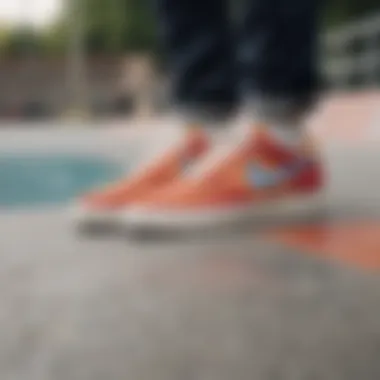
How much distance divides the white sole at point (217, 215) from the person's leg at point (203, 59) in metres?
0.16

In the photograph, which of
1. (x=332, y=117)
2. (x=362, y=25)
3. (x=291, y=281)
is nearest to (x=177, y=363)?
(x=291, y=281)

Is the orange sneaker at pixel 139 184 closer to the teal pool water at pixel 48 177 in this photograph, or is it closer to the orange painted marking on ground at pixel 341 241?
the orange painted marking on ground at pixel 341 241

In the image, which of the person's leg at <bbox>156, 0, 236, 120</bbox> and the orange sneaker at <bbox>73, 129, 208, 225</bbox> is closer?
the orange sneaker at <bbox>73, 129, 208, 225</bbox>

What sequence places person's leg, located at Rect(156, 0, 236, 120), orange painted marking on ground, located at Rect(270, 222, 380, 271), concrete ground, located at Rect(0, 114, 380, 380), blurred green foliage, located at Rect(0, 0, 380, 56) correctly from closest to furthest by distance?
concrete ground, located at Rect(0, 114, 380, 380)
orange painted marking on ground, located at Rect(270, 222, 380, 271)
person's leg, located at Rect(156, 0, 236, 120)
blurred green foliage, located at Rect(0, 0, 380, 56)

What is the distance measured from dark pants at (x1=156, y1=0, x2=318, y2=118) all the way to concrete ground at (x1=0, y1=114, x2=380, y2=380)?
0.49 feet

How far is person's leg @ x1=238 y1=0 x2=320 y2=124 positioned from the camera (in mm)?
964

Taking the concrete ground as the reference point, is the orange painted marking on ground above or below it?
below

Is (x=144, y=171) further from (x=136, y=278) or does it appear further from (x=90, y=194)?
(x=136, y=278)

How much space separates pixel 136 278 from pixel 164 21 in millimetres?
516

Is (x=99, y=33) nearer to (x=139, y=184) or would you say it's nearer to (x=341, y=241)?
(x=139, y=184)

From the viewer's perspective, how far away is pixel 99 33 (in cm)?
441

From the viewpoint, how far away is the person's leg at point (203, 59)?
1.08 meters

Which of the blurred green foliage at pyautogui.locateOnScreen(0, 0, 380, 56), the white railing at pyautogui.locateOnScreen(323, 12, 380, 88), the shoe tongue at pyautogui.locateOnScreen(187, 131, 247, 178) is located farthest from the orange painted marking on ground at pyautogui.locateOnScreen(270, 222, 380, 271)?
the blurred green foliage at pyautogui.locateOnScreen(0, 0, 380, 56)

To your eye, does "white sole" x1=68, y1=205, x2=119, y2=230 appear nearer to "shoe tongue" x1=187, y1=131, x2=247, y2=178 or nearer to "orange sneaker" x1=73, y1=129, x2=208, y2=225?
"orange sneaker" x1=73, y1=129, x2=208, y2=225
